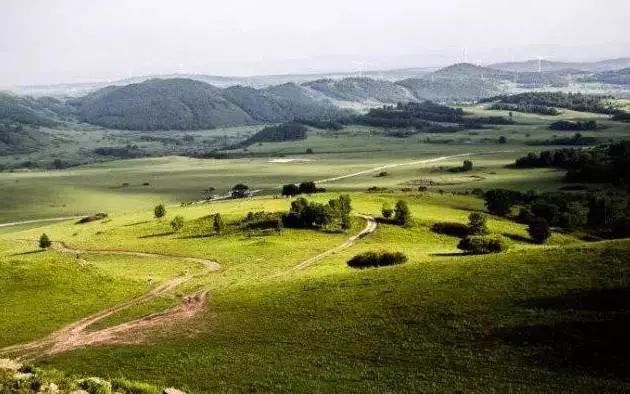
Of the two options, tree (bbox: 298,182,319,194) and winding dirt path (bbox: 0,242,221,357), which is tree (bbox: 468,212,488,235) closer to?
winding dirt path (bbox: 0,242,221,357)

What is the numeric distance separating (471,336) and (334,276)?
21.3m

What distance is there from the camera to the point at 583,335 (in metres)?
41.3

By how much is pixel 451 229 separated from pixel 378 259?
40.1 meters

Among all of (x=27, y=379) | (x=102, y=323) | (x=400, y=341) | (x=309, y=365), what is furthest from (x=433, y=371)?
(x=102, y=323)

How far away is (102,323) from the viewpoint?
55.1 meters

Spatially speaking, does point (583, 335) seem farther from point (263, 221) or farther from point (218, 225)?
point (218, 225)

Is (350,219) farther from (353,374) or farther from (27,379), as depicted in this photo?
(27,379)

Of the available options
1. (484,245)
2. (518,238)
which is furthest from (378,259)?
(518,238)

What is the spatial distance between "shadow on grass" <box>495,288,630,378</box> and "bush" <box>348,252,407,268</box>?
24.5 metres

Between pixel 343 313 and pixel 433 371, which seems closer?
pixel 433 371

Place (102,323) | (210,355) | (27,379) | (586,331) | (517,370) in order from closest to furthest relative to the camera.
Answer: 1. (27,379)
2. (517,370)
3. (586,331)
4. (210,355)
5. (102,323)

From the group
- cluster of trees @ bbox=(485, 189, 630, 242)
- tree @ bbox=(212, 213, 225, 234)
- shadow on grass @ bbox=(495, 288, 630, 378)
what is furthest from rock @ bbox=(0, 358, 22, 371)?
cluster of trees @ bbox=(485, 189, 630, 242)

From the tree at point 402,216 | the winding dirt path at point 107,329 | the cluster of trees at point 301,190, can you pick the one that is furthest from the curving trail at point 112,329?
the cluster of trees at point 301,190

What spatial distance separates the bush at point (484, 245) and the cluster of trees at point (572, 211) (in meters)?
30.3
